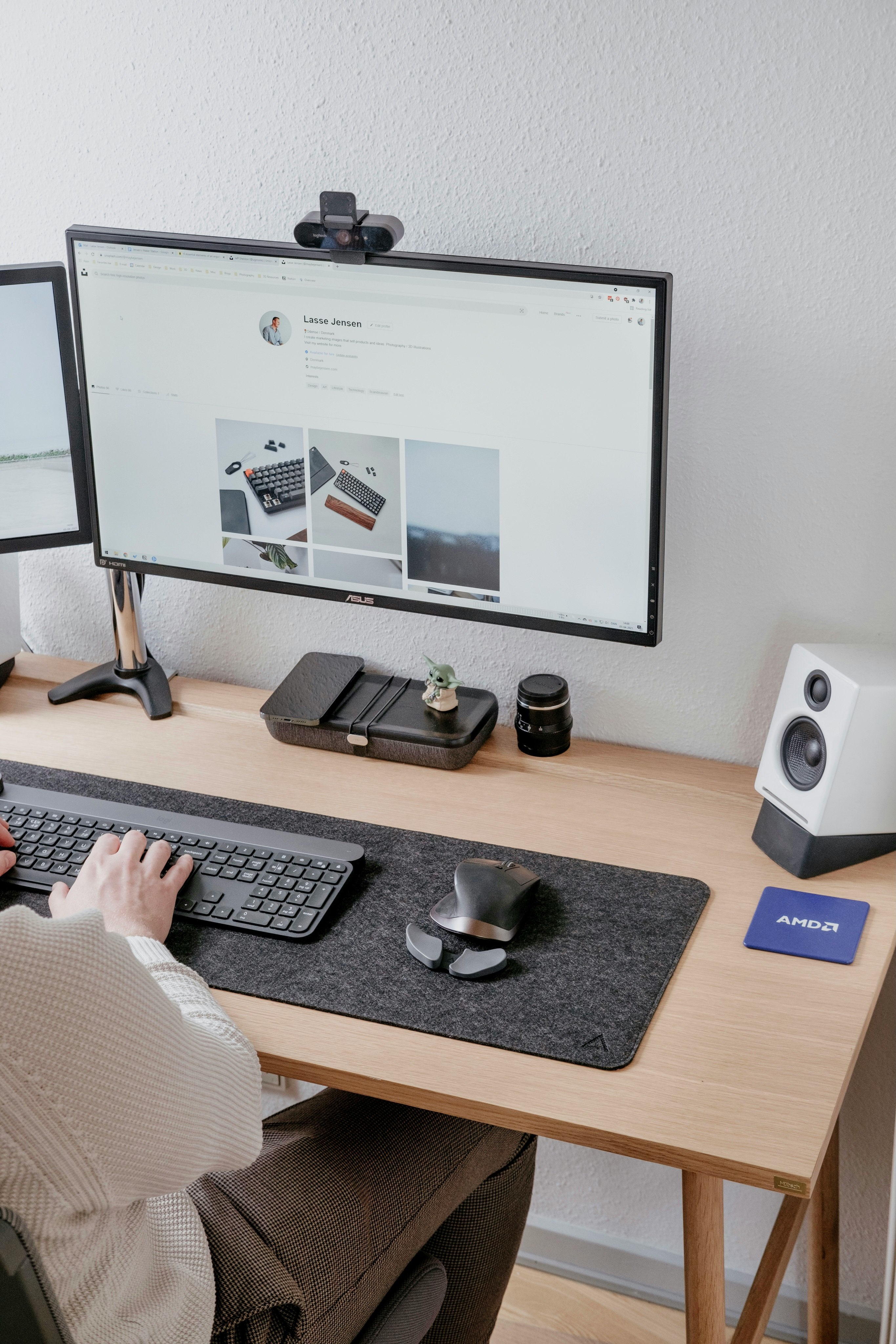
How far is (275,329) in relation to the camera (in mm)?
1230

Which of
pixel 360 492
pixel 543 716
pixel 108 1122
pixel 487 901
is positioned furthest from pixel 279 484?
pixel 108 1122

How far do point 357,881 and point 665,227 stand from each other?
662 millimetres

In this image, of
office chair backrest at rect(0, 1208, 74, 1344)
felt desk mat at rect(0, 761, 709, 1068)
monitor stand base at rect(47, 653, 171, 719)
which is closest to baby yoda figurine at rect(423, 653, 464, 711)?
felt desk mat at rect(0, 761, 709, 1068)

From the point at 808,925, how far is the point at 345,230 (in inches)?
28.9

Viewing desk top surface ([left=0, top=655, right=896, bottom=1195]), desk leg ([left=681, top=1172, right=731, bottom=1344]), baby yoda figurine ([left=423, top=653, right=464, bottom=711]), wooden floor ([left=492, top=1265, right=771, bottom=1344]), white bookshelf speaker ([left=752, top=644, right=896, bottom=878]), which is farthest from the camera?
wooden floor ([left=492, top=1265, right=771, bottom=1344])

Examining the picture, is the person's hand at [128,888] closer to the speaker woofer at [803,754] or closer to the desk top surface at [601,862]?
the desk top surface at [601,862]

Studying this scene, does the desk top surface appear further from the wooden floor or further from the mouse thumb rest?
the wooden floor

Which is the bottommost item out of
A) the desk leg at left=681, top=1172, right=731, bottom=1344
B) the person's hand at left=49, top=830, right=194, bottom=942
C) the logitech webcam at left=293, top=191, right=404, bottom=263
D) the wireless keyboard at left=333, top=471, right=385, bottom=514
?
the desk leg at left=681, top=1172, right=731, bottom=1344

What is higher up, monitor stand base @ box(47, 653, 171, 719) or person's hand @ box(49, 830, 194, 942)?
monitor stand base @ box(47, 653, 171, 719)

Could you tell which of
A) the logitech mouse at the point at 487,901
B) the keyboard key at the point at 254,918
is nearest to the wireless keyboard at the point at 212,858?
the keyboard key at the point at 254,918

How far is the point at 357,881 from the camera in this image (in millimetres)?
1134

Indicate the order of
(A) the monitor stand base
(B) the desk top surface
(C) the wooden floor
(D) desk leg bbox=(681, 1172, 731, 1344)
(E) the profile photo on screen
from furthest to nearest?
(C) the wooden floor
(A) the monitor stand base
(E) the profile photo on screen
(D) desk leg bbox=(681, 1172, 731, 1344)
(B) the desk top surface

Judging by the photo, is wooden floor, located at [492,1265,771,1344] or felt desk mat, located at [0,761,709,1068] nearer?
felt desk mat, located at [0,761,709,1068]

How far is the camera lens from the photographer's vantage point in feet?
4.31
